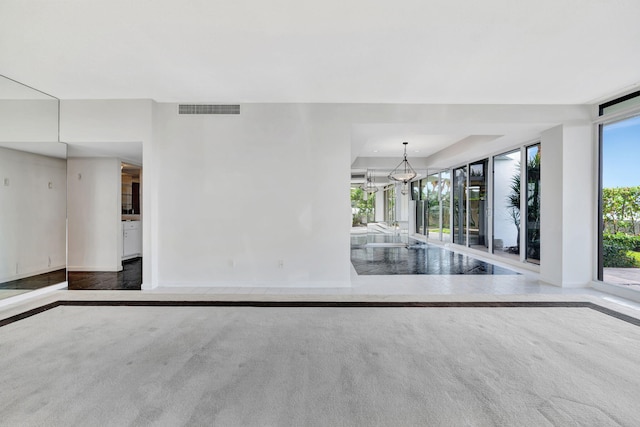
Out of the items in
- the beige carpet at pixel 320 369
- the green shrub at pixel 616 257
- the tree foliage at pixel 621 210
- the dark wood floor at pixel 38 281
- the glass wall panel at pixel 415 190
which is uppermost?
the glass wall panel at pixel 415 190

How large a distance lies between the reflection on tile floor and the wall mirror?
18.0 feet

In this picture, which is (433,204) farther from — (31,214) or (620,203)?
(31,214)

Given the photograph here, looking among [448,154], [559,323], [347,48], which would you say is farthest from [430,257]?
[347,48]

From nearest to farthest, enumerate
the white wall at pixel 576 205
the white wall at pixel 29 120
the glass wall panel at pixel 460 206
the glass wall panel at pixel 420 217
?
1. the white wall at pixel 29 120
2. the white wall at pixel 576 205
3. the glass wall panel at pixel 460 206
4. the glass wall panel at pixel 420 217

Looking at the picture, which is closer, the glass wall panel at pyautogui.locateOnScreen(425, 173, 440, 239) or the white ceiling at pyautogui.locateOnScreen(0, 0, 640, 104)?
the white ceiling at pyautogui.locateOnScreen(0, 0, 640, 104)

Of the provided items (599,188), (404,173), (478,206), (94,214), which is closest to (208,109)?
(94,214)

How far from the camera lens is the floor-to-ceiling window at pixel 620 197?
4375 millimetres

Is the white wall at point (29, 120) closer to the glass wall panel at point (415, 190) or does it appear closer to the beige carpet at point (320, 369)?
the beige carpet at point (320, 369)

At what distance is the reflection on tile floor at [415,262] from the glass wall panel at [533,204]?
0.71 meters

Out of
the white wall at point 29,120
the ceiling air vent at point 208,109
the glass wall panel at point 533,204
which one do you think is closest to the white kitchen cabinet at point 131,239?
the white wall at point 29,120

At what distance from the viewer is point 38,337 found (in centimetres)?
307

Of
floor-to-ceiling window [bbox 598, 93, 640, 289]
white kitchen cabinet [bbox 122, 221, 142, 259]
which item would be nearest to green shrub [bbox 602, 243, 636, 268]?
floor-to-ceiling window [bbox 598, 93, 640, 289]

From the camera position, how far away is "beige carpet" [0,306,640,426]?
191 centimetres

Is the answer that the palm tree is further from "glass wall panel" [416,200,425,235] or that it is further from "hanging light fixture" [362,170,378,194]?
"hanging light fixture" [362,170,378,194]
